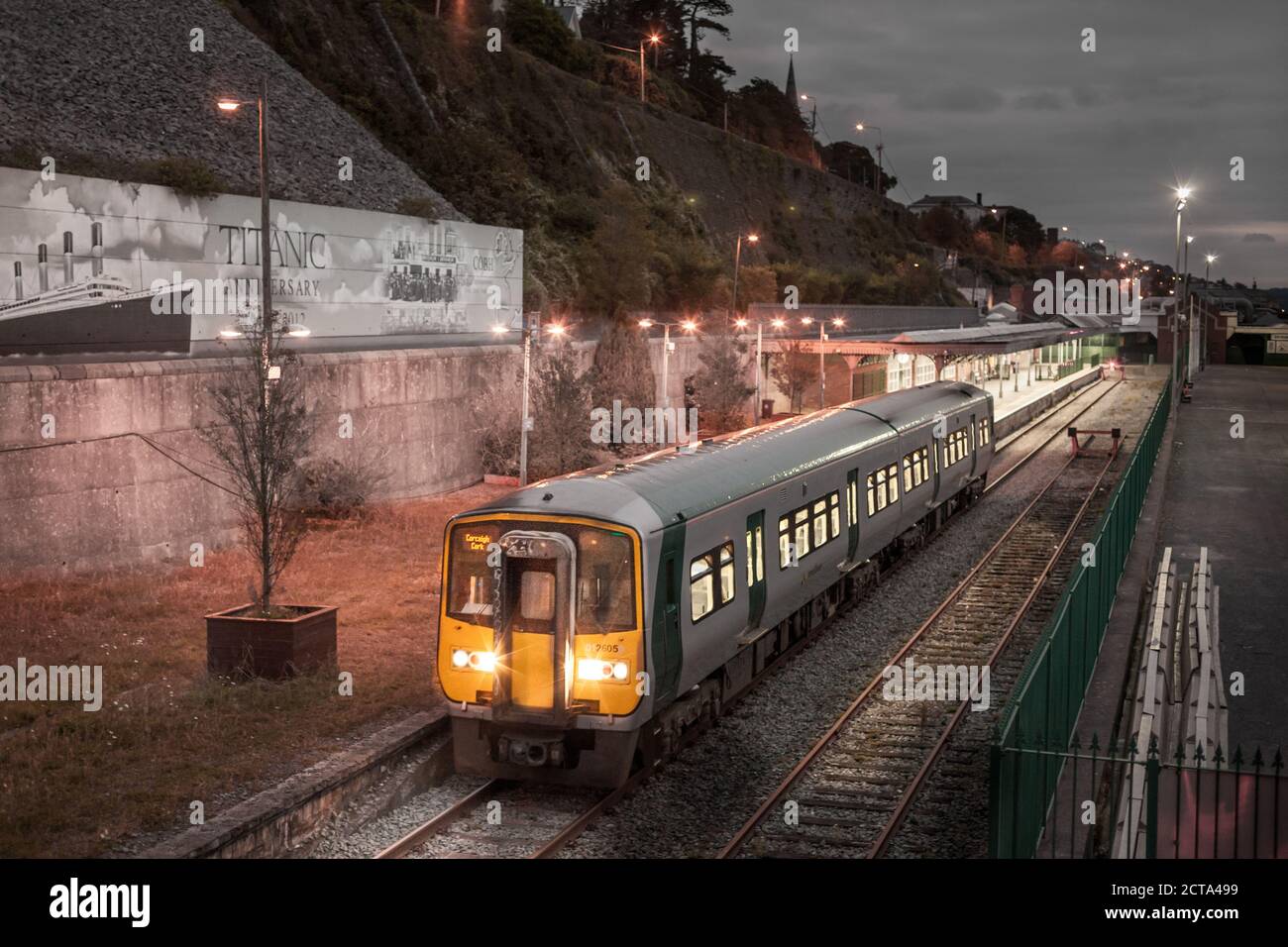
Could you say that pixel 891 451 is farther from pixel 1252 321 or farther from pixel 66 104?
pixel 1252 321

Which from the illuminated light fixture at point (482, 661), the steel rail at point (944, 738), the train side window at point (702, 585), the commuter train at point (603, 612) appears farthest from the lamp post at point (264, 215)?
the steel rail at point (944, 738)

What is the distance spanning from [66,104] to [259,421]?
27654 millimetres

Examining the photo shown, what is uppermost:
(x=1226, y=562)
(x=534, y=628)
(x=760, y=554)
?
(x=760, y=554)

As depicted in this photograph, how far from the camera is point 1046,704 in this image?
10.9 meters

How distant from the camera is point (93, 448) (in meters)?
19.4

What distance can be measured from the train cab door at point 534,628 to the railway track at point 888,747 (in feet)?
6.79

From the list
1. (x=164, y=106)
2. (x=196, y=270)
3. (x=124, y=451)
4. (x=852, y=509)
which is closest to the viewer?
(x=852, y=509)

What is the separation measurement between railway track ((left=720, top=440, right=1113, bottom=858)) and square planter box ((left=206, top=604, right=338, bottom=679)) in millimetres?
5548

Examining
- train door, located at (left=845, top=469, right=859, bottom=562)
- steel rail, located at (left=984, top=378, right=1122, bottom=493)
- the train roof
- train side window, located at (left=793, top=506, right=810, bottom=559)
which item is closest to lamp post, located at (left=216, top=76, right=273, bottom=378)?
the train roof

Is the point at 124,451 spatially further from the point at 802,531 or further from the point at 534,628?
the point at 534,628

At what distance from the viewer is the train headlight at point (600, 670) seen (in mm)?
11672

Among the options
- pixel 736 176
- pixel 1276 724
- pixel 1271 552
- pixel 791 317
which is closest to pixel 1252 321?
pixel 736 176

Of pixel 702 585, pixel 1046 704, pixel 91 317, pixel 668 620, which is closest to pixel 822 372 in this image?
pixel 91 317

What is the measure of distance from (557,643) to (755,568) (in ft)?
12.3
